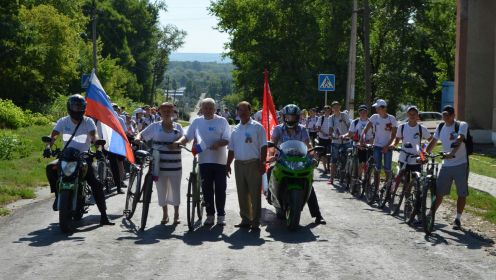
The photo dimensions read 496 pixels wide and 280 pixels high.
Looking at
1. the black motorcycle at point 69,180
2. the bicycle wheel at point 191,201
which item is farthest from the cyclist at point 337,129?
the black motorcycle at point 69,180

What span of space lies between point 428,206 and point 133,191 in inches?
169

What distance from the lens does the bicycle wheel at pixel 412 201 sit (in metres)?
12.4

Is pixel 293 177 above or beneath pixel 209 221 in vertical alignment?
above

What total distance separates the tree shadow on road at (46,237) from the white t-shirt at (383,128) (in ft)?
21.7

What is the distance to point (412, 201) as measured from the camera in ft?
41.5

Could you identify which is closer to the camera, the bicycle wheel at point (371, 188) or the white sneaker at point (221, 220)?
the white sneaker at point (221, 220)

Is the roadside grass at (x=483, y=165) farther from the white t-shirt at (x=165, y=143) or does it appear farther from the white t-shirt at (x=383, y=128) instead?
the white t-shirt at (x=165, y=143)

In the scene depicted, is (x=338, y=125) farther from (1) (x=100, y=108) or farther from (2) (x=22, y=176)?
(1) (x=100, y=108)

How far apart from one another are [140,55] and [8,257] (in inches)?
3749

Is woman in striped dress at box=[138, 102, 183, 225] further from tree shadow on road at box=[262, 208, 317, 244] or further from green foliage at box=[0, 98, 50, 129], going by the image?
green foliage at box=[0, 98, 50, 129]

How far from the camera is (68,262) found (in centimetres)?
905

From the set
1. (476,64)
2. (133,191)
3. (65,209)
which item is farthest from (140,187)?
(476,64)

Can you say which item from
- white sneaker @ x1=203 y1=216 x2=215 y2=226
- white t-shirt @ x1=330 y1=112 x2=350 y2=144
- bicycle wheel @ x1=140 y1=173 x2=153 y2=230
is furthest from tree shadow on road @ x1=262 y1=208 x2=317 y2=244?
white t-shirt @ x1=330 y1=112 x2=350 y2=144

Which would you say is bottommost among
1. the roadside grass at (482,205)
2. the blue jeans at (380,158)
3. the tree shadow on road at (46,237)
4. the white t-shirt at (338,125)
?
the roadside grass at (482,205)
